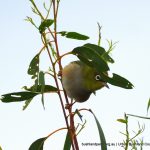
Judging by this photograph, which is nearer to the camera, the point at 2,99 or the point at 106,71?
the point at 106,71

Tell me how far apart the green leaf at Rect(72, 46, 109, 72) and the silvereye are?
0.02 metres

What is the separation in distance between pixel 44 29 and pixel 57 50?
0.24ft

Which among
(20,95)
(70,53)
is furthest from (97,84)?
(20,95)

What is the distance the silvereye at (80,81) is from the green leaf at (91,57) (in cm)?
2

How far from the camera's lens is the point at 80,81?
979mm

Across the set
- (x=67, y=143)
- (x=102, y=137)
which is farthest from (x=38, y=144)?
(x=102, y=137)

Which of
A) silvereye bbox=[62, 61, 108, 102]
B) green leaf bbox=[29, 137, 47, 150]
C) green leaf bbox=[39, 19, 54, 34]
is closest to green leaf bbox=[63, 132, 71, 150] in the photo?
green leaf bbox=[29, 137, 47, 150]

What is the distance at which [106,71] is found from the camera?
97 cm

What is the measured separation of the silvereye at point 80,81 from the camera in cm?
95

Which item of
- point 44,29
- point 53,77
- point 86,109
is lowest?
point 86,109

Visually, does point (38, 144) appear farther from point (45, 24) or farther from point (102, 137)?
point (45, 24)

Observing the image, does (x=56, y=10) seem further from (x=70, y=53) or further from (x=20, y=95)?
(x=20, y=95)

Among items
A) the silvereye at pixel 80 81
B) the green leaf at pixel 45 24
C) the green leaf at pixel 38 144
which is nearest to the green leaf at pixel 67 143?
the green leaf at pixel 38 144

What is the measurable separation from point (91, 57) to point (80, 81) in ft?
0.23
